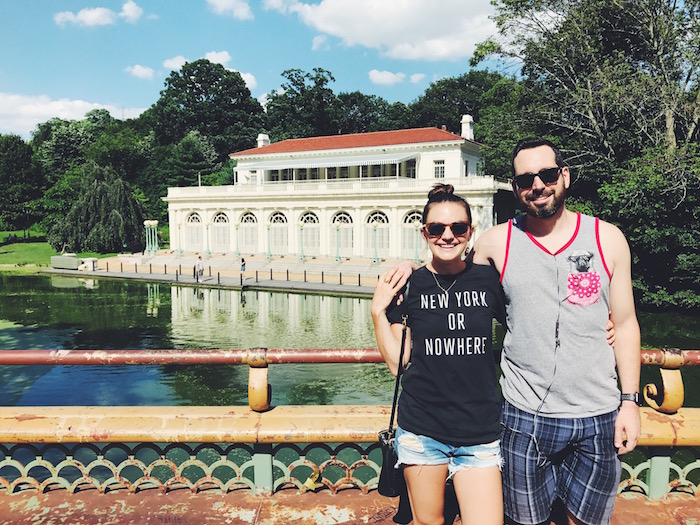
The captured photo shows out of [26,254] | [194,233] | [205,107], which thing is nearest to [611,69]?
[194,233]

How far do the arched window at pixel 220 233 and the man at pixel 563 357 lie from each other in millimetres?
40977

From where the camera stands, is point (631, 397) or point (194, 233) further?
point (194, 233)

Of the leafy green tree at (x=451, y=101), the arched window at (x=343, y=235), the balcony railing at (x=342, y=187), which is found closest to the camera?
the balcony railing at (x=342, y=187)

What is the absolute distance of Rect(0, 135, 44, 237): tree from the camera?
53688mm

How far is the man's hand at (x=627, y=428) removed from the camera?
236cm

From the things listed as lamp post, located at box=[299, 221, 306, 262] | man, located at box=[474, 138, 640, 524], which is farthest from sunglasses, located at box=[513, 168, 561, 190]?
lamp post, located at box=[299, 221, 306, 262]

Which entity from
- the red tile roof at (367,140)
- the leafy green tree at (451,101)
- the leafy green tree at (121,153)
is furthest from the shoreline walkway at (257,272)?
the leafy green tree at (451,101)

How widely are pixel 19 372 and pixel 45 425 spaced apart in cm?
1242

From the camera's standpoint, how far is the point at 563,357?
2.37m

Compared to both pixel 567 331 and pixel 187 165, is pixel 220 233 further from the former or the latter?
pixel 567 331

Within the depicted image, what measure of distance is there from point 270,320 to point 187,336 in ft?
11.0

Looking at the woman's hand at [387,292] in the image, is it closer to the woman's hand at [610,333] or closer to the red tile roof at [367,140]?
the woman's hand at [610,333]

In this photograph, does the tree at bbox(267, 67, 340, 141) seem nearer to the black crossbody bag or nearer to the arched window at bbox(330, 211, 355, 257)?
the arched window at bbox(330, 211, 355, 257)

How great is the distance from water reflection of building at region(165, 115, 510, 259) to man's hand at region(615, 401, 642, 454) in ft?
102
